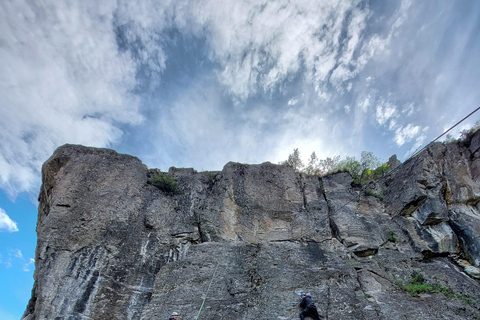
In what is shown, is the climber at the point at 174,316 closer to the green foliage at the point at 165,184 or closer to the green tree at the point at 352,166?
the green foliage at the point at 165,184

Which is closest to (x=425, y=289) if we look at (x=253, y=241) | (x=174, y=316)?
(x=253, y=241)

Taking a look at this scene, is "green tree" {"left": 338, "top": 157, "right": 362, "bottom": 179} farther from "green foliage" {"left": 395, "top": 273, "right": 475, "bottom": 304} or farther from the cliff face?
"green foliage" {"left": 395, "top": 273, "right": 475, "bottom": 304}

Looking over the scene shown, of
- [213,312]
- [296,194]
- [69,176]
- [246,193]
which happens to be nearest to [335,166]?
[296,194]

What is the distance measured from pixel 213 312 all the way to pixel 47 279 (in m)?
5.93

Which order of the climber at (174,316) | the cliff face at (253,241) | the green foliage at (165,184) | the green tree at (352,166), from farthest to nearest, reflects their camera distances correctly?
the green tree at (352,166)
the green foliage at (165,184)
the cliff face at (253,241)
the climber at (174,316)

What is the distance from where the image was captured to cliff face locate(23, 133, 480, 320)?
356 inches

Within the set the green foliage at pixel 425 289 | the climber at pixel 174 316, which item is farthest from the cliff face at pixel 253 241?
the climber at pixel 174 316

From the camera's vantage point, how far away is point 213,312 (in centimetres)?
861

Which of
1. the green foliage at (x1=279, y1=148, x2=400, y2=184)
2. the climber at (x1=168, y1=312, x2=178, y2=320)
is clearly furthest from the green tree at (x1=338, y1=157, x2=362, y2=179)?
the climber at (x1=168, y1=312, x2=178, y2=320)

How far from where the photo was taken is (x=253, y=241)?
478 inches

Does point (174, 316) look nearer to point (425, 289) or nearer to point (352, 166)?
point (425, 289)

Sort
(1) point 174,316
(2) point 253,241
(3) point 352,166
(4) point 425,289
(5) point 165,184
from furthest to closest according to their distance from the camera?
(3) point 352,166
(5) point 165,184
(2) point 253,241
(4) point 425,289
(1) point 174,316

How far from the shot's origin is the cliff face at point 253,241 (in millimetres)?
9047

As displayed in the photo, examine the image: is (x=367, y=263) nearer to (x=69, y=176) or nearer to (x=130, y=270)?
(x=130, y=270)
